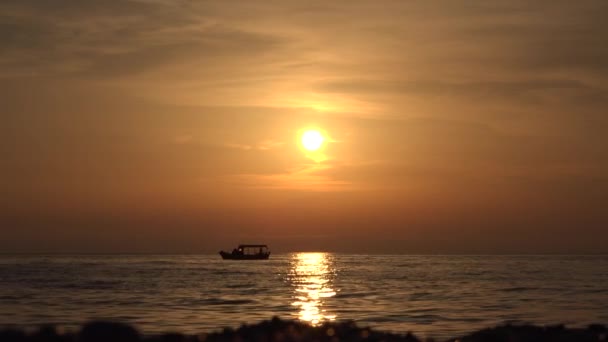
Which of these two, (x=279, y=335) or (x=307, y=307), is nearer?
(x=279, y=335)

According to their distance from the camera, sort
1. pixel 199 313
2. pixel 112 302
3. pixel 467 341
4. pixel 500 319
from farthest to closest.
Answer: pixel 112 302 → pixel 199 313 → pixel 500 319 → pixel 467 341

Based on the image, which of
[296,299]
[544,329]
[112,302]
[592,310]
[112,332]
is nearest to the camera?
[112,332]

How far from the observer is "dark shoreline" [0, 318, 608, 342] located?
53.0ft

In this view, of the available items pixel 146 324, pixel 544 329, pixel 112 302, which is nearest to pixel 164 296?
pixel 112 302

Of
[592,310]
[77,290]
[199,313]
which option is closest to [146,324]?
[199,313]

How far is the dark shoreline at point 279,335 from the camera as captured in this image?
1616cm

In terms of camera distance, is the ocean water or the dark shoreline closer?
the dark shoreline

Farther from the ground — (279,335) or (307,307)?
(279,335)

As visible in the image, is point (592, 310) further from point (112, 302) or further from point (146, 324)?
point (112, 302)

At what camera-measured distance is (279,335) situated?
62.0 ft

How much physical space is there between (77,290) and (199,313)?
26.1m

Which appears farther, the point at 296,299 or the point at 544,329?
the point at 296,299

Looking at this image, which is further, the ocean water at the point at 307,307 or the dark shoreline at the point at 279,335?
the ocean water at the point at 307,307

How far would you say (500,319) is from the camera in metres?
40.0
